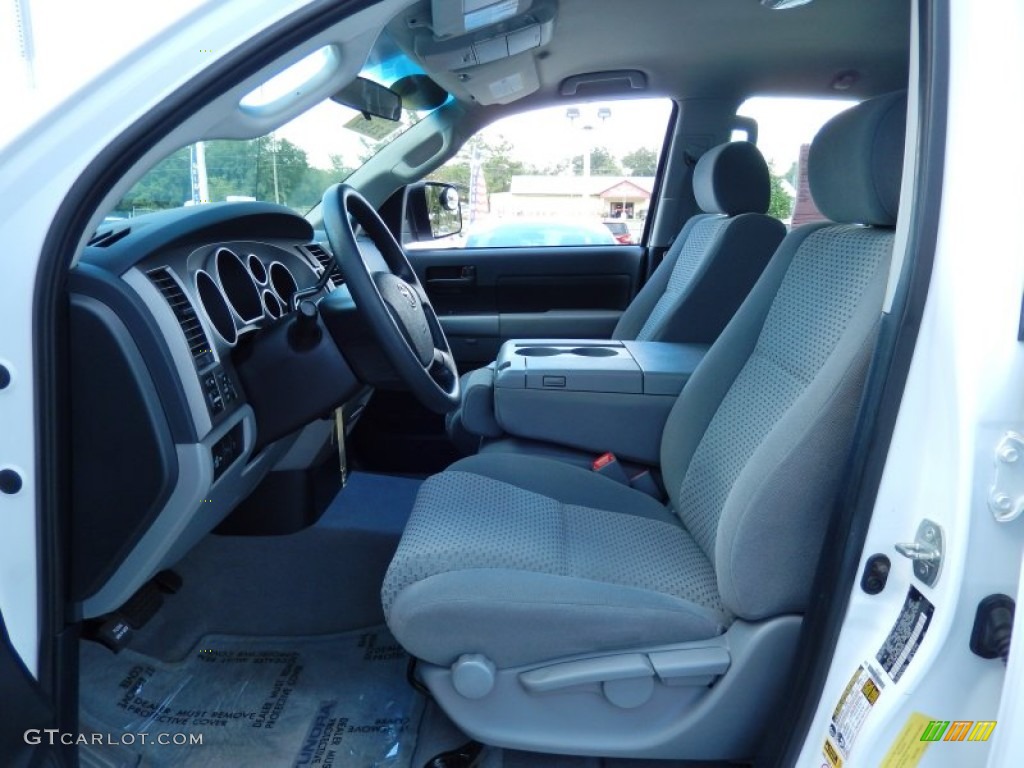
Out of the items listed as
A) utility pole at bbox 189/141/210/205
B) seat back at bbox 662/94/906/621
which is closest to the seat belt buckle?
seat back at bbox 662/94/906/621

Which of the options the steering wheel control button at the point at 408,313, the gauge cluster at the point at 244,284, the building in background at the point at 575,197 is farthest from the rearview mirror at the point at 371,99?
the steering wheel control button at the point at 408,313

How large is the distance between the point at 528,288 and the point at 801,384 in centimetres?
215

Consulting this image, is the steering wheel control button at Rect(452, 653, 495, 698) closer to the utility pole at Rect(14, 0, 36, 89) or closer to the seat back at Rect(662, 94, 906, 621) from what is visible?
the seat back at Rect(662, 94, 906, 621)

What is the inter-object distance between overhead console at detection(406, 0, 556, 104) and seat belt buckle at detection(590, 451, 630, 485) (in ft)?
3.92

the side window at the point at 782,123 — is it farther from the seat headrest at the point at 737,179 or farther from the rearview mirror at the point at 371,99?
the rearview mirror at the point at 371,99

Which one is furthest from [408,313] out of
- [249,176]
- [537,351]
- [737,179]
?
[737,179]

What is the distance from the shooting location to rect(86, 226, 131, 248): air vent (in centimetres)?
120

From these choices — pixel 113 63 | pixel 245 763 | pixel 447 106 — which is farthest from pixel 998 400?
pixel 447 106

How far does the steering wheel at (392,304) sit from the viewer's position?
1290mm

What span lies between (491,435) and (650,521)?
79 centimetres

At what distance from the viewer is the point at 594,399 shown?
2.08 metres

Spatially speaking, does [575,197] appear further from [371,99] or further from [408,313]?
[408,313]

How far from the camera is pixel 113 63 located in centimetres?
90

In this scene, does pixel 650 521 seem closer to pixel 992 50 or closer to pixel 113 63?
pixel 992 50
